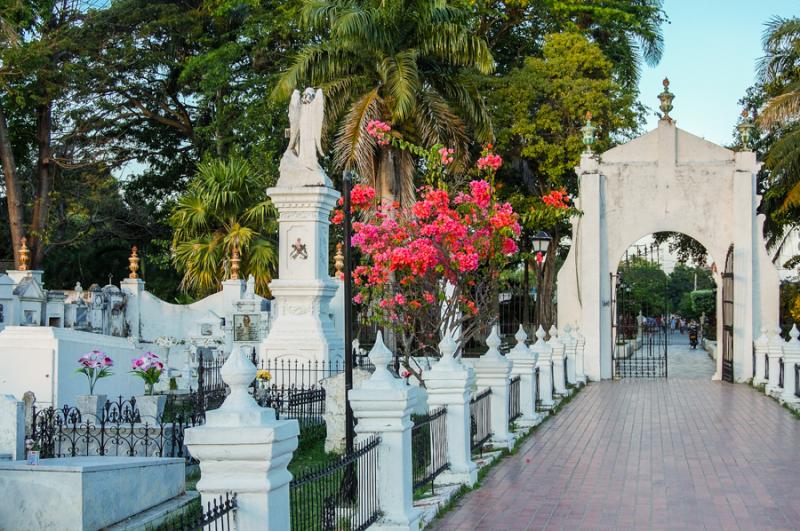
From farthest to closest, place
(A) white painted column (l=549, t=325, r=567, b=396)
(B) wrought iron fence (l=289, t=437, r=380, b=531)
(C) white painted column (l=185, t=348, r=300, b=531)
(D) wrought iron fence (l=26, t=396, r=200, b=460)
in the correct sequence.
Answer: (A) white painted column (l=549, t=325, r=567, b=396) < (D) wrought iron fence (l=26, t=396, r=200, b=460) < (B) wrought iron fence (l=289, t=437, r=380, b=531) < (C) white painted column (l=185, t=348, r=300, b=531)

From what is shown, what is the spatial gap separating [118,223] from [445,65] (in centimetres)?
1437

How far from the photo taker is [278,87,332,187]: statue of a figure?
2105cm

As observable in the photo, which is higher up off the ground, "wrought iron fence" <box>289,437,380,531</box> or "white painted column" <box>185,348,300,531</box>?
"white painted column" <box>185,348,300,531</box>

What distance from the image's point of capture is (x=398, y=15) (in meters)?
28.5

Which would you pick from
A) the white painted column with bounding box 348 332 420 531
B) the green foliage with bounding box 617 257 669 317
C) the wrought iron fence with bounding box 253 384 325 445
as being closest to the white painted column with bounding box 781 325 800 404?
the wrought iron fence with bounding box 253 384 325 445

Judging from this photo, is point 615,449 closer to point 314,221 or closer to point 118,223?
point 314,221

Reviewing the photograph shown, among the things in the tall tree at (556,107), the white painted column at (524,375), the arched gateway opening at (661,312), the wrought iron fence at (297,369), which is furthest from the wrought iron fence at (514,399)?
the tall tree at (556,107)

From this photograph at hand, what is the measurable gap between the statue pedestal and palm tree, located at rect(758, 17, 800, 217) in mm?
13695

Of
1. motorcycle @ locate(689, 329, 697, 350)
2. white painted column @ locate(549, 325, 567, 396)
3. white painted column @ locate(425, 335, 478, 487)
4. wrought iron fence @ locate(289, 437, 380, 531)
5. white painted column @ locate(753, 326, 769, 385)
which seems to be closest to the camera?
wrought iron fence @ locate(289, 437, 380, 531)

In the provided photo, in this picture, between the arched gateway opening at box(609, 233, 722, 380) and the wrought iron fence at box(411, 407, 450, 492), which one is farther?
the arched gateway opening at box(609, 233, 722, 380)

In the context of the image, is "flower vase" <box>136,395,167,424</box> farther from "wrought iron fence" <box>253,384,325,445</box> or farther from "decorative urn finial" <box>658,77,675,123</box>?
"decorative urn finial" <box>658,77,675,123</box>

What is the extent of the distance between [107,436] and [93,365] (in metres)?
2.63

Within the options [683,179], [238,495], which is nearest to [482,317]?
[238,495]

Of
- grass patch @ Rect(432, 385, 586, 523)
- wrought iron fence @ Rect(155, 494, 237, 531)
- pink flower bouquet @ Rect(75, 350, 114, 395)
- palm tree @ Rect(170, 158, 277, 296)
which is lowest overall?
grass patch @ Rect(432, 385, 586, 523)
